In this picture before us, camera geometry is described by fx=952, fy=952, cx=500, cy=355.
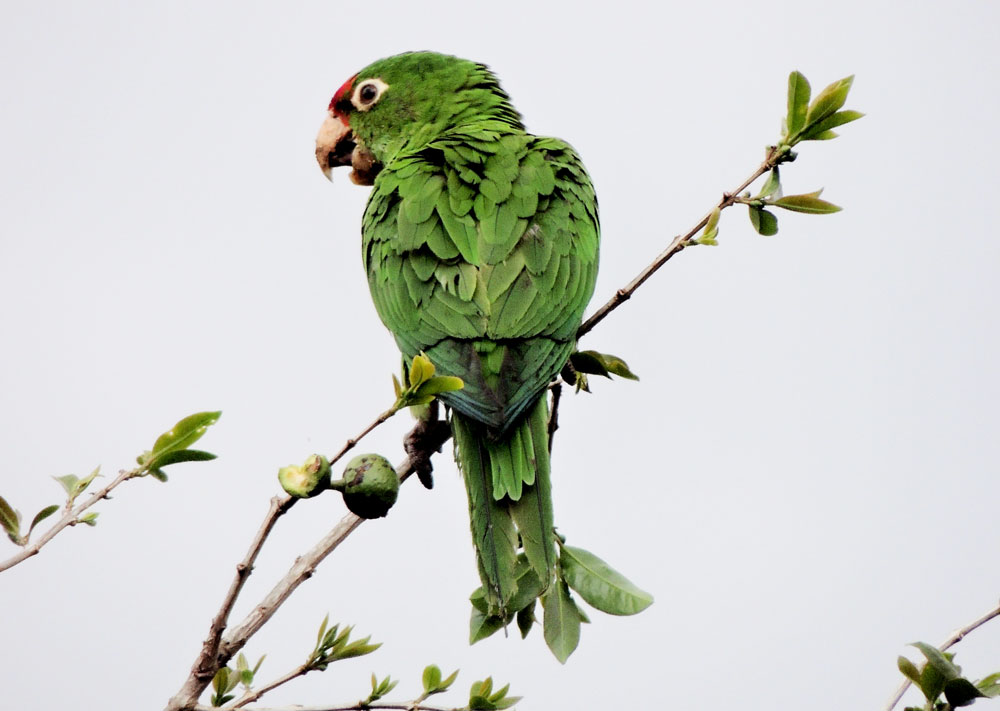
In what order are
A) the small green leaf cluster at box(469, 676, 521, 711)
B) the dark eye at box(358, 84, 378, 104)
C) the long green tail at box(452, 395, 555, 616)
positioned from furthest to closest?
the dark eye at box(358, 84, 378, 104), the long green tail at box(452, 395, 555, 616), the small green leaf cluster at box(469, 676, 521, 711)

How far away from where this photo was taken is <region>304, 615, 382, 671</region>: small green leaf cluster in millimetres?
1275

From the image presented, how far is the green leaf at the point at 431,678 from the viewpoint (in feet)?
4.26

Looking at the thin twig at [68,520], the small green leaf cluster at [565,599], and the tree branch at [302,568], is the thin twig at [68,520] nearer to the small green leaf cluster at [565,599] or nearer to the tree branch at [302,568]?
the tree branch at [302,568]

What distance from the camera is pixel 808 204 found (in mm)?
1385

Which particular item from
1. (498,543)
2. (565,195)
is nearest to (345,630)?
(498,543)

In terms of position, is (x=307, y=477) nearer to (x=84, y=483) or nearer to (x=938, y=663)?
(x=84, y=483)

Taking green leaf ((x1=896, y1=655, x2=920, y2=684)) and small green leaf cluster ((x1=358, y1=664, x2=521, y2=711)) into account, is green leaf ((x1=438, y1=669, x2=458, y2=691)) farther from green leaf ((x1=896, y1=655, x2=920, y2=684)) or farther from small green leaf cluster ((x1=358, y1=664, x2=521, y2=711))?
green leaf ((x1=896, y1=655, x2=920, y2=684))

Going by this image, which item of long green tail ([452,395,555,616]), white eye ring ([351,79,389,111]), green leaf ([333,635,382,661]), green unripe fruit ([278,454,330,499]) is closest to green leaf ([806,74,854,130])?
long green tail ([452,395,555,616])

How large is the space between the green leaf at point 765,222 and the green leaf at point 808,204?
0.02 m

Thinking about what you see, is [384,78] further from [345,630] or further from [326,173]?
[345,630]

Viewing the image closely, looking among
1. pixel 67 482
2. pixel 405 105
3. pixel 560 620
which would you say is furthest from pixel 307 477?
pixel 405 105

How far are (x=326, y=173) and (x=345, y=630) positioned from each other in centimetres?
164

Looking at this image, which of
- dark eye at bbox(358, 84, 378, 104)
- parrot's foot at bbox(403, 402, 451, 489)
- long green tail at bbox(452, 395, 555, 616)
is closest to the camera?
long green tail at bbox(452, 395, 555, 616)

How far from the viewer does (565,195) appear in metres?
1.84
